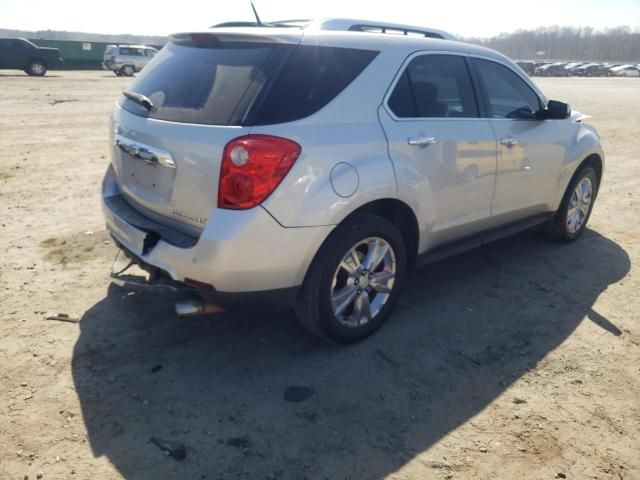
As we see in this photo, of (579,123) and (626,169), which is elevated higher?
(579,123)

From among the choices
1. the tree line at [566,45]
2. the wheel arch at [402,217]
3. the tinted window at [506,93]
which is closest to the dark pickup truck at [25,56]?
the tinted window at [506,93]

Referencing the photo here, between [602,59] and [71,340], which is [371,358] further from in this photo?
[602,59]

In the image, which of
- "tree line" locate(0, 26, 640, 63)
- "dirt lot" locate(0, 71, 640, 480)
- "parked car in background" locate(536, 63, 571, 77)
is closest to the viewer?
"dirt lot" locate(0, 71, 640, 480)

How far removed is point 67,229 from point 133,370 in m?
2.68

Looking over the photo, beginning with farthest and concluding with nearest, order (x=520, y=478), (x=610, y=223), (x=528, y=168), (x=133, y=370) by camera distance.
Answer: (x=610, y=223)
(x=528, y=168)
(x=133, y=370)
(x=520, y=478)

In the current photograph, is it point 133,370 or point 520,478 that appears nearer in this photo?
point 520,478

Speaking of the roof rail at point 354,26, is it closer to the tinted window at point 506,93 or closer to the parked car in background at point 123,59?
the tinted window at point 506,93

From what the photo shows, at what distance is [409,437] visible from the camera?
270 centimetres

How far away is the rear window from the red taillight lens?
0.42 feet

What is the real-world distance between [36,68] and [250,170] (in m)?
30.9

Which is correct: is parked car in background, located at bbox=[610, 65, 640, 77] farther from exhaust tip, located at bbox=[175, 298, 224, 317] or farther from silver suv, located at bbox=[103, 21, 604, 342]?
exhaust tip, located at bbox=[175, 298, 224, 317]

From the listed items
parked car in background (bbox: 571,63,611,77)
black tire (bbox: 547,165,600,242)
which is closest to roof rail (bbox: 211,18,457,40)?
black tire (bbox: 547,165,600,242)

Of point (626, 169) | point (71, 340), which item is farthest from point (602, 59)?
point (71, 340)

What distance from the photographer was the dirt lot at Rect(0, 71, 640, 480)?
2.55 metres
